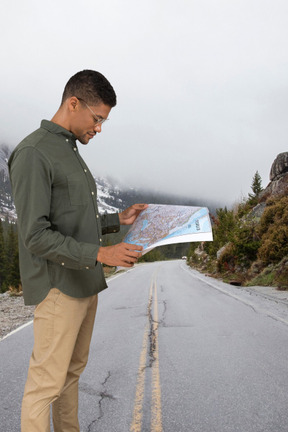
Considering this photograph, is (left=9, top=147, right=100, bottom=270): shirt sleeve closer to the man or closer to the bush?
the man

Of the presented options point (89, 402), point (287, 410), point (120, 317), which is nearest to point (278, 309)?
point (120, 317)

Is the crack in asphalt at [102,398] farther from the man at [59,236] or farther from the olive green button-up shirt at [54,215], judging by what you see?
the olive green button-up shirt at [54,215]

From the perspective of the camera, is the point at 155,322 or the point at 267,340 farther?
the point at 155,322

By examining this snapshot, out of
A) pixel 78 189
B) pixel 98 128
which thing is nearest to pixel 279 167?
pixel 98 128

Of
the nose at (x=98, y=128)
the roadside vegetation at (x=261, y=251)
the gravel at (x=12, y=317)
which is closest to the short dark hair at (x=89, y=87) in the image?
the nose at (x=98, y=128)

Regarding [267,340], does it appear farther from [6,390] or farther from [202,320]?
[6,390]

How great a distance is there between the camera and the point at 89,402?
3.77 m

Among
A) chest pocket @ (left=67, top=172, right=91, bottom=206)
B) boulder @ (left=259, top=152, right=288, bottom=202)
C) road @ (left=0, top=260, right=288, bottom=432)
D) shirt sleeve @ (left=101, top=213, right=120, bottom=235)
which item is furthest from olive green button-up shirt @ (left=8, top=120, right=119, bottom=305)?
boulder @ (left=259, top=152, right=288, bottom=202)

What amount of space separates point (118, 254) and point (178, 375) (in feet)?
11.4

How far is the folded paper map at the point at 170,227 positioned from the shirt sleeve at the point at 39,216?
41 centimetres

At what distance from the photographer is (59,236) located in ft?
5.48

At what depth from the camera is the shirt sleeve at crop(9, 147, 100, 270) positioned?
164cm

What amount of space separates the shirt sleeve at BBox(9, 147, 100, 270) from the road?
2.21m

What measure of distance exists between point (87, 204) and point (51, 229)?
0.23 m
